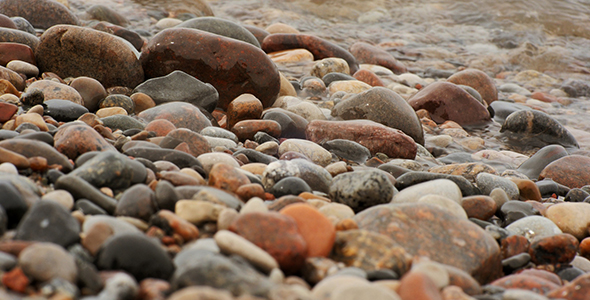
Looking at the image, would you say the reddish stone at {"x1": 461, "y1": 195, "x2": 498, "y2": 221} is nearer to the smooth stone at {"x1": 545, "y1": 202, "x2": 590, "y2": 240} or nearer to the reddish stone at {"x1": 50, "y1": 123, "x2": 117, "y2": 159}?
the smooth stone at {"x1": 545, "y1": 202, "x2": 590, "y2": 240}

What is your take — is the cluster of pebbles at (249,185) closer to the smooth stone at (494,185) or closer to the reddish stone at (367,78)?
the smooth stone at (494,185)

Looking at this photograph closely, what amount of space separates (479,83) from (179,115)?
5283 millimetres

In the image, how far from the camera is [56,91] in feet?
11.8

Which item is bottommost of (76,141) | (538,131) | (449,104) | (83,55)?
(538,131)

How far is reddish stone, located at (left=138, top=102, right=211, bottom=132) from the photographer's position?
368 centimetres

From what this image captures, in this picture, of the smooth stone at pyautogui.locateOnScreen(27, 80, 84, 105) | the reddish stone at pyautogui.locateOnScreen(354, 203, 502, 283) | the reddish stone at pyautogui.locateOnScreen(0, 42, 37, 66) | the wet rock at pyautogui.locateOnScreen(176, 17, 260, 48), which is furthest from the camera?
the wet rock at pyautogui.locateOnScreen(176, 17, 260, 48)

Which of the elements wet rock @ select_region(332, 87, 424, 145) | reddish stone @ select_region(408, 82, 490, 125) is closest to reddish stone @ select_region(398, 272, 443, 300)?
wet rock @ select_region(332, 87, 424, 145)

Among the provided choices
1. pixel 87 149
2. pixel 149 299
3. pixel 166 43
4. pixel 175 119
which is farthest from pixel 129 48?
pixel 149 299

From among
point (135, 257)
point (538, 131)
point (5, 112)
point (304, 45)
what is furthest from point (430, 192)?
point (304, 45)

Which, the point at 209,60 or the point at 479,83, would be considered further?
the point at 479,83

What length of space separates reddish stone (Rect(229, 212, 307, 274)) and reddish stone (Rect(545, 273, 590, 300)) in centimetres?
98

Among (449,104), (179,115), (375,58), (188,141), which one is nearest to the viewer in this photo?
(188,141)

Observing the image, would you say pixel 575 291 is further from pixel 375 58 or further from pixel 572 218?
pixel 375 58

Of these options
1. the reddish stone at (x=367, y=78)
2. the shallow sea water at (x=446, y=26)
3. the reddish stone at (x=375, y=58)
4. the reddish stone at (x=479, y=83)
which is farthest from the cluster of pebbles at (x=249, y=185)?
the shallow sea water at (x=446, y=26)
